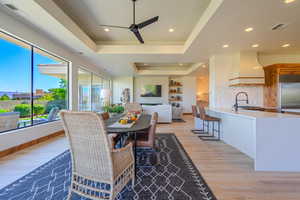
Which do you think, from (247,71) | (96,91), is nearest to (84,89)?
(96,91)

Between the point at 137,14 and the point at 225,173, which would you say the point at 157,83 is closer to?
the point at 137,14

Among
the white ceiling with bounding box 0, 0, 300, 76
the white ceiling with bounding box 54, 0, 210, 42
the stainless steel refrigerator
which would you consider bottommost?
the stainless steel refrigerator

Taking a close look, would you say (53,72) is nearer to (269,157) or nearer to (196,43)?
(196,43)

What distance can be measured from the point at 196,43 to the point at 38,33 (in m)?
3.95

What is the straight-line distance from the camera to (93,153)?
135 centimetres

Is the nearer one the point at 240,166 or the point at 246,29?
the point at 240,166

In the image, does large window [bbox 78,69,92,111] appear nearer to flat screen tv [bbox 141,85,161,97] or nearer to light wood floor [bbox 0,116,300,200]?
light wood floor [bbox 0,116,300,200]

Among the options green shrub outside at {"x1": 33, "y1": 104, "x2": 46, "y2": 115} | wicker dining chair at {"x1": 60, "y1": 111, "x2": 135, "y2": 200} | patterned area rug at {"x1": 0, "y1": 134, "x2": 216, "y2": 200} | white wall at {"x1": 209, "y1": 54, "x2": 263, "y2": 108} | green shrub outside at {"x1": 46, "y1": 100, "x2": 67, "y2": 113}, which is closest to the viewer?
wicker dining chair at {"x1": 60, "y1": 111, "x2": 135, "y2": 200}

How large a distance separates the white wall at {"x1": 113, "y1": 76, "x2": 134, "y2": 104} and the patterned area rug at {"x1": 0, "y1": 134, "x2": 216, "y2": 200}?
23.2 feet

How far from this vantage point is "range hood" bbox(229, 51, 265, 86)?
13.9ft

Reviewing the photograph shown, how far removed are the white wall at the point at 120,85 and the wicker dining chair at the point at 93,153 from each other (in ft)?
26.8

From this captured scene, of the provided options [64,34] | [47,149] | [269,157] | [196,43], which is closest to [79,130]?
[47,149]

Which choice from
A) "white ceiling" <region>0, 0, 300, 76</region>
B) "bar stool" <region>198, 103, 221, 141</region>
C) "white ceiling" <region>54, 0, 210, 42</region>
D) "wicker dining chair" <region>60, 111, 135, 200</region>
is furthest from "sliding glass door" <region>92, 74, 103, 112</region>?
"wicker dining chair" <region>60, 111, 135, 200</region>

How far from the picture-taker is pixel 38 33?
131 inches
